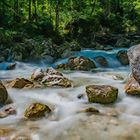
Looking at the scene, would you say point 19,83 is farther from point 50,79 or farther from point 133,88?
point 133,88

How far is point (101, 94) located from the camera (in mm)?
9320

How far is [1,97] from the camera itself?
373 inches

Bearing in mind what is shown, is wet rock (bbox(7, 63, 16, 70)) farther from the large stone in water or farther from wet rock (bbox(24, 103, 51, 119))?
wet rock (bbox(24, 103, 51, 119))

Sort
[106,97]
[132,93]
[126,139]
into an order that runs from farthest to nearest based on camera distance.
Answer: [132,93] → [106,97] → [126,139]

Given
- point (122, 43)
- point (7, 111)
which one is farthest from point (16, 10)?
point (7, 111)

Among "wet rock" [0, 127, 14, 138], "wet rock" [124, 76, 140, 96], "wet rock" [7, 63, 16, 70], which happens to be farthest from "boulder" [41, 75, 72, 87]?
"wet rock" [7, 63, 16, 70]

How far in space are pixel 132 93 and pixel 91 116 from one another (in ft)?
7.83

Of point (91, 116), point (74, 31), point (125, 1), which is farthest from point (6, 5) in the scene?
point (91, 116)

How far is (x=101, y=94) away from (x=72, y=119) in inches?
54.7

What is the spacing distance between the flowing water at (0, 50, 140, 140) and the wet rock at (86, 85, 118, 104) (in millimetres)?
167

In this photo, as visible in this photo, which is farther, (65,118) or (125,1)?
(125,1)

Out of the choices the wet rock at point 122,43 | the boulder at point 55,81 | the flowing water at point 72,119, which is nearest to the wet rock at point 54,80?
the boulder at point 55,81

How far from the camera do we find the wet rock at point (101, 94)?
9.32 m

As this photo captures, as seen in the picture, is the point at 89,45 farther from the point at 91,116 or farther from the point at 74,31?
the point at 91,116
